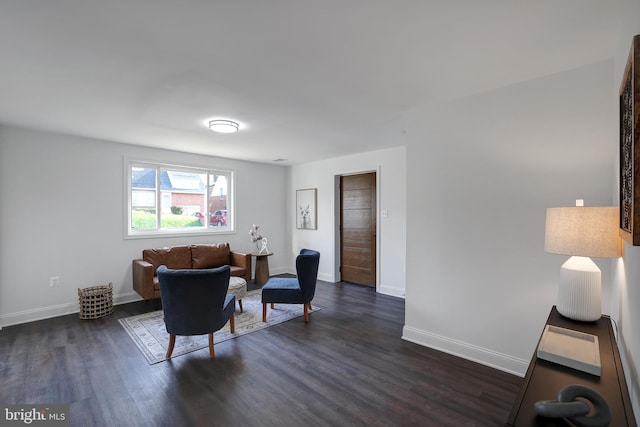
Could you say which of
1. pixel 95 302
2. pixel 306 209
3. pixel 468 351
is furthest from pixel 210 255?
pixel 468 351

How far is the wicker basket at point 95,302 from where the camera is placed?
3760mm

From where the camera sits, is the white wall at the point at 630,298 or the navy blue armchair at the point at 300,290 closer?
the white wall at the point at 630,298

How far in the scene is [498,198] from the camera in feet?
8.26

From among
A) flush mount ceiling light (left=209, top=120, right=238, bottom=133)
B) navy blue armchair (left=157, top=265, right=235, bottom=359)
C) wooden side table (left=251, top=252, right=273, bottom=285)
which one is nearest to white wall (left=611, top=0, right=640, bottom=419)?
navy blue armchair (left=157, top=265, right=235, bottom=359)

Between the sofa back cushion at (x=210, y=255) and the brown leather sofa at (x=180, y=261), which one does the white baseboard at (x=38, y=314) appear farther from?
the sofa back cushion at (x=210, y=255)

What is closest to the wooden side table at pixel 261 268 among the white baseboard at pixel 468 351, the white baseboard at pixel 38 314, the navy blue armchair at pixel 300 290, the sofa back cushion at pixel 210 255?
the sofa back cushion at pixel 210 255

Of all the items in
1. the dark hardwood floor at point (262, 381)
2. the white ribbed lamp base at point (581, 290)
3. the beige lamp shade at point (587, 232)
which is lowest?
the dark hardwood floor at point (262, 381)

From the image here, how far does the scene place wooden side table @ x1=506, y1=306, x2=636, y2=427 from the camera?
0.93 metres

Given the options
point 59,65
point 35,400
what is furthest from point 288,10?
point 35,400

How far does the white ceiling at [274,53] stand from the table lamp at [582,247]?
1097 mm

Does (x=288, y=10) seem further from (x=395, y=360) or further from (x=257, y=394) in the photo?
(x=395, y=360)

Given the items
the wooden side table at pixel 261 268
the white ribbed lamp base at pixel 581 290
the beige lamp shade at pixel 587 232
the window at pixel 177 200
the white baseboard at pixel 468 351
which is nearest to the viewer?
the beige lamp shade at pixel 587 232

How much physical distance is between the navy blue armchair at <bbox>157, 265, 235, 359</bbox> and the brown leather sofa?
4.98 ft

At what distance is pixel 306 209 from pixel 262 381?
410 centimetres
